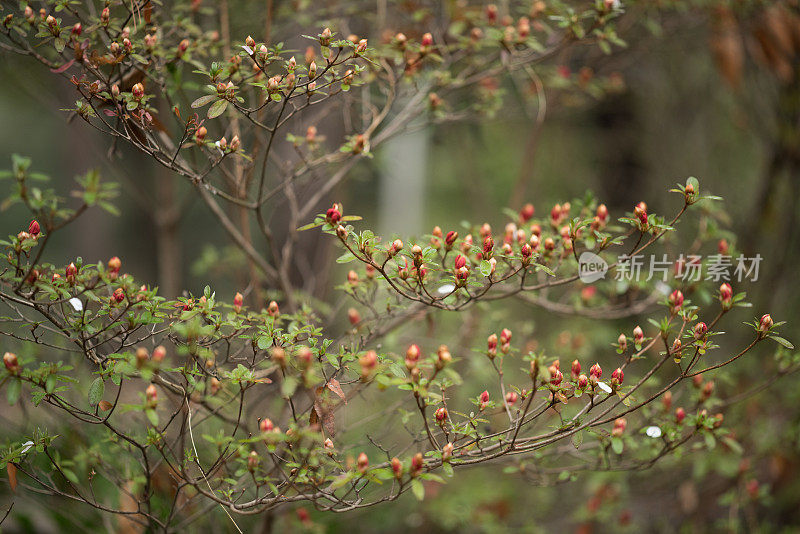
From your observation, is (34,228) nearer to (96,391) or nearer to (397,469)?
(96,391)

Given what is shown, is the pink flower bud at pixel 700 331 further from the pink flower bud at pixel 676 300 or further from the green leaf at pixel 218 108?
the green leaf at pixel 218 108

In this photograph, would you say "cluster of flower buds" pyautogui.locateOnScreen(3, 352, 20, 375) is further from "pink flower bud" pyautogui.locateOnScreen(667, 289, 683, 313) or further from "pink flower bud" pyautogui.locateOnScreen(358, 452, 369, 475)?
→ "pink flower bud" pyautogui.locateOnScreen(667, 289, 683, 313)

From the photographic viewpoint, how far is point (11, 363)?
982 mm

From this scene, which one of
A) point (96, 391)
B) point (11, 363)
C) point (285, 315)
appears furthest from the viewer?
point (285, 315)

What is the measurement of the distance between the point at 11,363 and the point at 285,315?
486mm

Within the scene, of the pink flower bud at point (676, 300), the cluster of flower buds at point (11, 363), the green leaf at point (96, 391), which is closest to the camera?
the cluster of flower buds at point (11, 363)

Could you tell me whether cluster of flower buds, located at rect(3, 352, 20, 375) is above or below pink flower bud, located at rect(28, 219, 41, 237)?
below

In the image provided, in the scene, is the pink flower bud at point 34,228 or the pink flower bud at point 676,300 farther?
the pink flower bud at point 676,300

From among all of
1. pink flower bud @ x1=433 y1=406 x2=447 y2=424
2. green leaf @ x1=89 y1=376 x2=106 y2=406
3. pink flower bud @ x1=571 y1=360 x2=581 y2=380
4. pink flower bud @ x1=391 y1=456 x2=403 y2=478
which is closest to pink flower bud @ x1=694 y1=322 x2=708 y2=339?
pink flower bud @ x1=571 y1=360 x2=581 y2=380

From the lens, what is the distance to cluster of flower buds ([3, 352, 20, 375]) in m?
0.97

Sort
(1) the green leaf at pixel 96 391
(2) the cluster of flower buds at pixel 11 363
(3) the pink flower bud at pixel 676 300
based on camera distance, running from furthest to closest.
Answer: (3) the pink flower bud at pixel 676 300
(1) the green leaf at pixel 96 391
(2) the cluster of flower buds at pixel 11 363

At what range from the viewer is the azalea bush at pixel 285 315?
3.67ft

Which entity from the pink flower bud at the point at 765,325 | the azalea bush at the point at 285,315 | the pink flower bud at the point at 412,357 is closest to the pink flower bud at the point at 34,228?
the azalea bush at the point at 285,315

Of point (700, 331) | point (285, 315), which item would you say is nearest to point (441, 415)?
point (285, 315)
